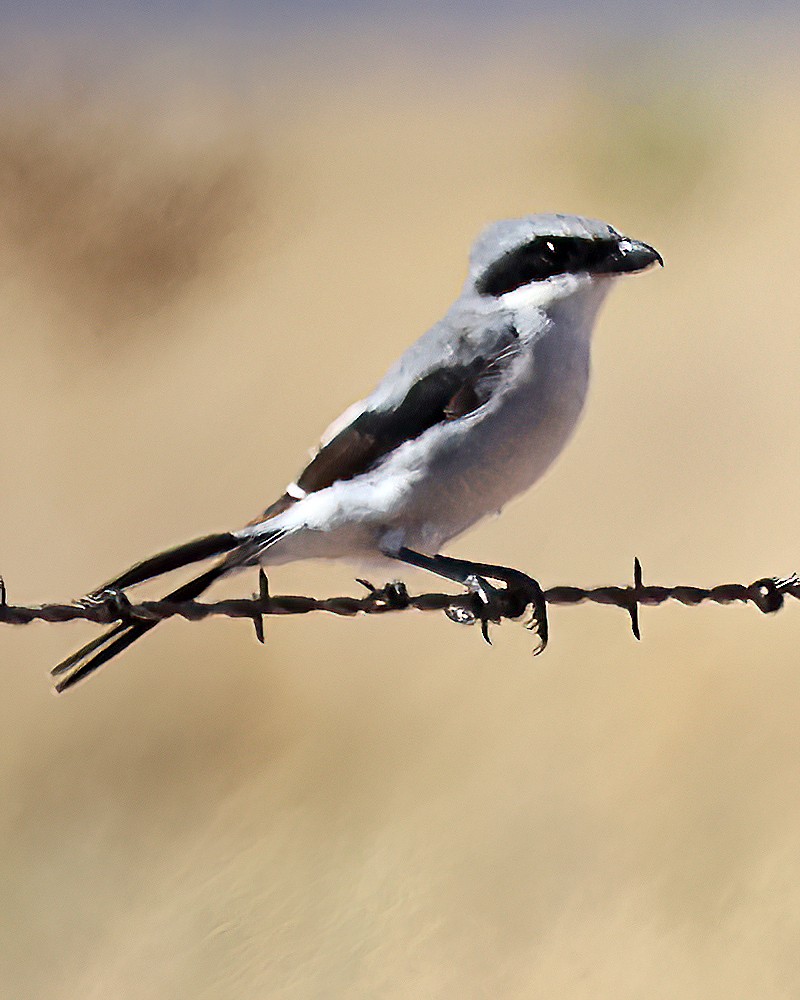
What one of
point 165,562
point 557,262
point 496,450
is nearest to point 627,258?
point 557,262

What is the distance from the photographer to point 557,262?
7.70 ft

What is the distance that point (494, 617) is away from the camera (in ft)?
7.26

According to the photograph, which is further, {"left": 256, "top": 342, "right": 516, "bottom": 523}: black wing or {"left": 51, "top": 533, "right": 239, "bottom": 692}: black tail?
{"left": 256, "top": 342, "right": 516, "bottom": 523}: black wing

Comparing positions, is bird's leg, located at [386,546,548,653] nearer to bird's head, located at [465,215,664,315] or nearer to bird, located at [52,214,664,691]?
bird, located at [52,214,664,691]

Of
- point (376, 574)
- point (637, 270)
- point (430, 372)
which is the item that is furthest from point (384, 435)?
point (637, 270)

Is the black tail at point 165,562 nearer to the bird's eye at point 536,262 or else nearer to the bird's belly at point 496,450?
the bird's belly at point 496,450

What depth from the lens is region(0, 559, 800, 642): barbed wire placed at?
188 cm

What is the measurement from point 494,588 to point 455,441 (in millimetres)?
259

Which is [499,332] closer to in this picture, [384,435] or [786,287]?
[384,435]

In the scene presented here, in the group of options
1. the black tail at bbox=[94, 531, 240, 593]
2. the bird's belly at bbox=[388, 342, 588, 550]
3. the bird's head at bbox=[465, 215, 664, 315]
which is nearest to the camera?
the black tail at bbox=[94, 531, 240, 593]

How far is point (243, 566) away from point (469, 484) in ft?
1.39

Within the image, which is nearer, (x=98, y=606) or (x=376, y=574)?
(x=98, y=606)

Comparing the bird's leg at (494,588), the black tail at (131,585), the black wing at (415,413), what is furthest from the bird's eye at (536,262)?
the black tail at (131,585)

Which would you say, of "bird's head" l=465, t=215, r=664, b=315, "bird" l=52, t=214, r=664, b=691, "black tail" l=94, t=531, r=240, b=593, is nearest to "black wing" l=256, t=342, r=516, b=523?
"bird" l=52, t=214, r=664, b=691
